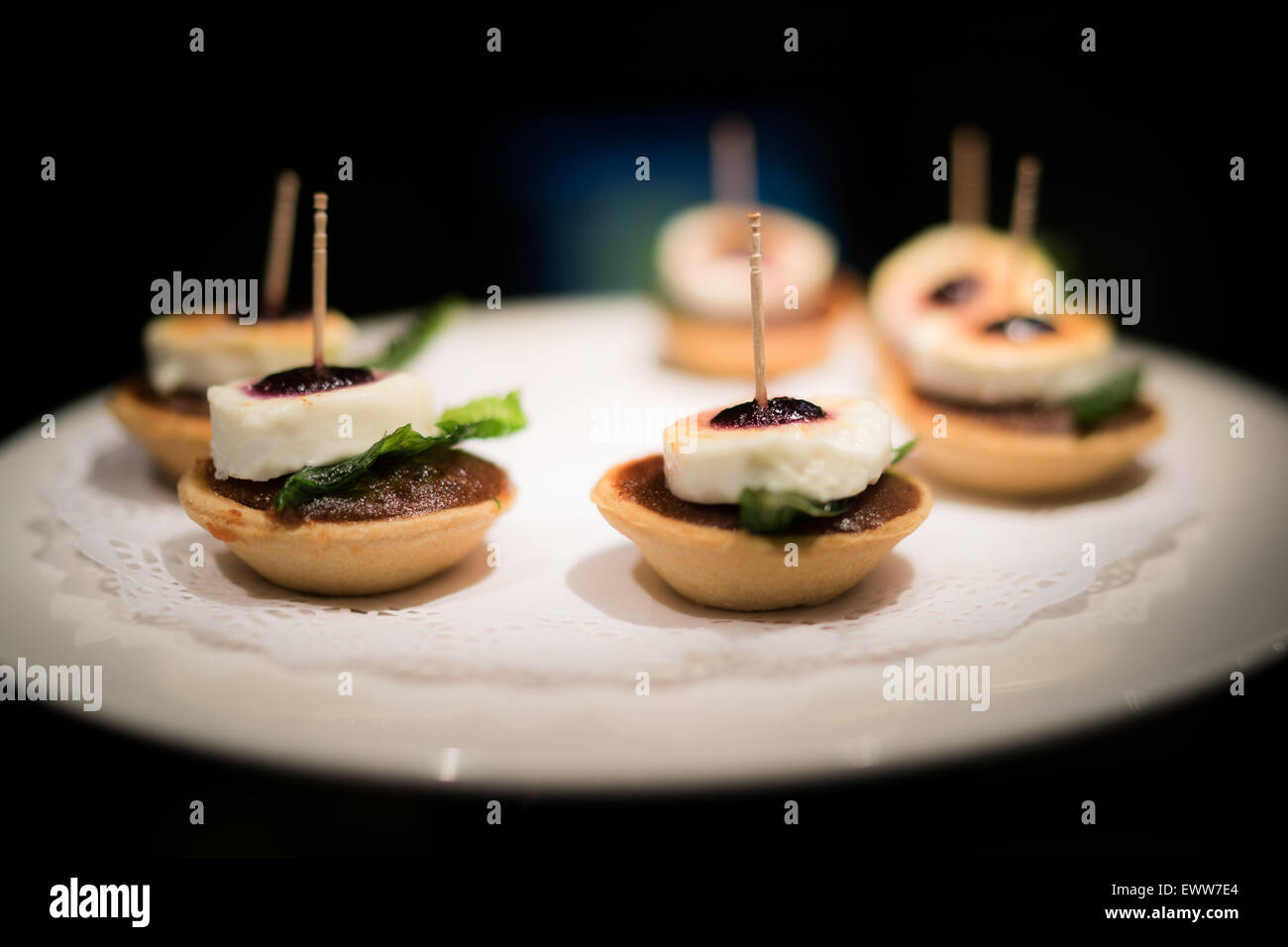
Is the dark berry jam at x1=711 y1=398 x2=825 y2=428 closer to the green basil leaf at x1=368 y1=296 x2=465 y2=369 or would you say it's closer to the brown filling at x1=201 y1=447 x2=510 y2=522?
the brown filling at x1=201 y1=447 x2=510 y2=522

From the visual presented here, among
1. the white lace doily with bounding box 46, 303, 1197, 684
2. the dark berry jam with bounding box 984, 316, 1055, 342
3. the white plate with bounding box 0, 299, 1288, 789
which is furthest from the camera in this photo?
the dark berry jam with bounding box 984, 316, 1055, 342

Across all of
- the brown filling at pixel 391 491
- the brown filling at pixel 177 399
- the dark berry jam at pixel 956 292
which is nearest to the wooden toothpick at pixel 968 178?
the dark berry jam at pixel 956 292

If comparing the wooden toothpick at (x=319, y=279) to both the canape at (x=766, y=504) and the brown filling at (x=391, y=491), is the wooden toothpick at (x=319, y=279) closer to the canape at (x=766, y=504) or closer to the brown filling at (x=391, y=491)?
the brown filling at (x=391, y=491)

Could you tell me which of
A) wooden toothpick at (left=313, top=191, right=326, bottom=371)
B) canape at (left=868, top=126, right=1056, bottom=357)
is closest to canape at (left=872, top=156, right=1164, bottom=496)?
canape at (left=868, top=126, right=1056, bottom=357)

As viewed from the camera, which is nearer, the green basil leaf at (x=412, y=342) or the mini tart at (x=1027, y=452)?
the mini tart at (x=1027, y=452)

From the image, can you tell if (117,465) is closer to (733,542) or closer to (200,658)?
(200,658)

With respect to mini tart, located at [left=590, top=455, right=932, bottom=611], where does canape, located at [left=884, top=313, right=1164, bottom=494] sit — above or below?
above

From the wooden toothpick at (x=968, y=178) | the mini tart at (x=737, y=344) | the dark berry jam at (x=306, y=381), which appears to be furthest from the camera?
the wooden toothpick at (x=968, y=178)
